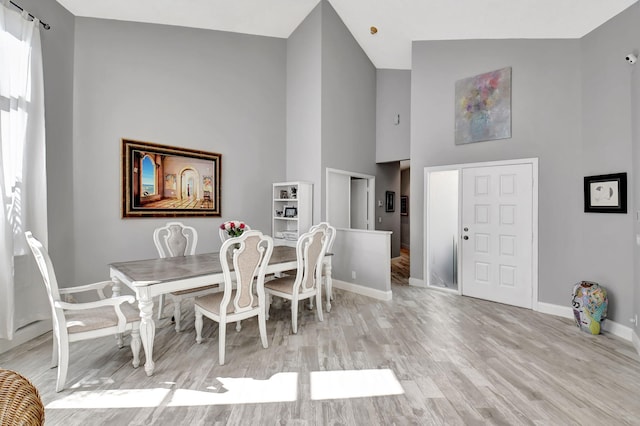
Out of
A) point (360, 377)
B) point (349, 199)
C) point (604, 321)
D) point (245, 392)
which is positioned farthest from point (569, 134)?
point (245, 392)

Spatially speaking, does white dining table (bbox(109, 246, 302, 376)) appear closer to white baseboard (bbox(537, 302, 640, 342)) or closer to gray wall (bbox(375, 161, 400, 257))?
white baseboard (bbox(537, 302, 640, 342))

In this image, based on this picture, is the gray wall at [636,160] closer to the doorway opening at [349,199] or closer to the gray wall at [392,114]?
the gray wall at [392,114]

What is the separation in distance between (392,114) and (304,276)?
4514mm

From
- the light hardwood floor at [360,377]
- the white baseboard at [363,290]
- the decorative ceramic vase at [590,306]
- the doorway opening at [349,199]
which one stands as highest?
the doorway opening at [349,199]

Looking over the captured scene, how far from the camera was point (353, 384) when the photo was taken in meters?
2.07

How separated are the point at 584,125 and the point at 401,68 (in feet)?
11.9

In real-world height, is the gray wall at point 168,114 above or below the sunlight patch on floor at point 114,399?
above

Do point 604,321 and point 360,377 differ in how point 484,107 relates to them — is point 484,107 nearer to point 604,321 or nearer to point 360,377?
point 604,321

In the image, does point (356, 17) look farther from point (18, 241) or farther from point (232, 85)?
point (18, 241)

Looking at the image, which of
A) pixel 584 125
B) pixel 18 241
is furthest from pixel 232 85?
pixel 584 125

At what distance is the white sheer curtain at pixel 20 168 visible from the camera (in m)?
2.33

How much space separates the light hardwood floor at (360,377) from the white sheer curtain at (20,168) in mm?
489

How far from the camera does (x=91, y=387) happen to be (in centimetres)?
202

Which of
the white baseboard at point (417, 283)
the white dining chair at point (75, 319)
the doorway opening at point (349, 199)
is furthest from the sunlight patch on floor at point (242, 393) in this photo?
the white baseboard at point (417, 283)
